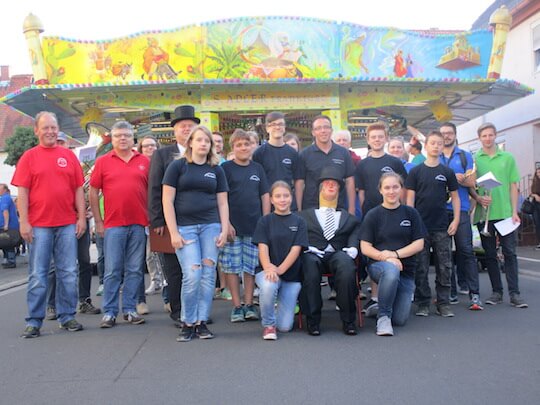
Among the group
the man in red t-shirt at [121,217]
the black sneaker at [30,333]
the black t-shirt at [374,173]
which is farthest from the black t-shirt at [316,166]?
the black sneaker at [30,333]

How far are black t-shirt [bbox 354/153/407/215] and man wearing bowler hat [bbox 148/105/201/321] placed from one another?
1.96 metres

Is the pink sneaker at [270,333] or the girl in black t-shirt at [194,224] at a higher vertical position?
the girl in black t-shirt at [194,224]

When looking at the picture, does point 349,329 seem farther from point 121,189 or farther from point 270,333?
point 121,189

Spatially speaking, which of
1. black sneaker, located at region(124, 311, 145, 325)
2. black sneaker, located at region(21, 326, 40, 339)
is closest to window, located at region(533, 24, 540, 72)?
black sneaker, located at region(124, 311, 145, 325)

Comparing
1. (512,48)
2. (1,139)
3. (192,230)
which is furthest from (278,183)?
(1,139)

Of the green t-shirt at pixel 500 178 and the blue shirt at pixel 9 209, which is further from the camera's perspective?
the blue shirt at pixel 9 209

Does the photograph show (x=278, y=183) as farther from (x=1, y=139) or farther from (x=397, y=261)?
(x=1, y=139)

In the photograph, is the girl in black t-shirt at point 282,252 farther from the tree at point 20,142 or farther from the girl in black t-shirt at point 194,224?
the tree at point 20,142

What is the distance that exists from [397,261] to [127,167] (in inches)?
110

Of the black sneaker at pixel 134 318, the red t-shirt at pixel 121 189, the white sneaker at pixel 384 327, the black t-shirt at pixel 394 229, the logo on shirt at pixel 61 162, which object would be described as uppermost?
the logo on shirt at pixel 61 162

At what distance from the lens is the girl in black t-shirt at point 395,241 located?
5.45 m

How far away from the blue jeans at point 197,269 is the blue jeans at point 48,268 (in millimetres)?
1201

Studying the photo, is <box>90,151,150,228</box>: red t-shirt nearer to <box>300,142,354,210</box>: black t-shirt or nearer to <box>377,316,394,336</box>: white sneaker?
<box>300,142,354,210</box>: black t-shirt

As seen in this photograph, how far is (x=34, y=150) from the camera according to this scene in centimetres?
549
